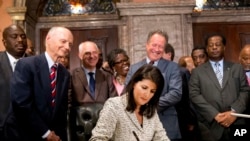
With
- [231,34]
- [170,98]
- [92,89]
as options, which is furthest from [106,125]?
[231,34]

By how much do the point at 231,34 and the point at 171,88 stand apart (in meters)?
4.10

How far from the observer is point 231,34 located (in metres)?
7.23

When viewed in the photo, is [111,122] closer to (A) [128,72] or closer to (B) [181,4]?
(A) [128,72]

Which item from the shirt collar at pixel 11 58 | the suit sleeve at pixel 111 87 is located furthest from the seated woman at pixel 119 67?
the shirt collar at pixel 11 58

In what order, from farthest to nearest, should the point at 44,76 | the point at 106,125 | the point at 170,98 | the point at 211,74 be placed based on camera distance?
the point at 211,74
the point at 170,98
the point at 44,76
the point at 106,125

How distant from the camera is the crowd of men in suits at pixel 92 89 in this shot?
9.26 feet

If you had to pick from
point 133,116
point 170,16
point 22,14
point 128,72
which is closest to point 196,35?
point 170,16

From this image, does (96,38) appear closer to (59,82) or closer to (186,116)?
(186,116)

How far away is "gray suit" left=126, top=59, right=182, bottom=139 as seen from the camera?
342cm

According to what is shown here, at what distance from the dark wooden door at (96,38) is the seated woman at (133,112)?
474 centimetres

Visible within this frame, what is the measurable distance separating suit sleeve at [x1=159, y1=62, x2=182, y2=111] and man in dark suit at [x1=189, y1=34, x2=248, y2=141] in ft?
1.52

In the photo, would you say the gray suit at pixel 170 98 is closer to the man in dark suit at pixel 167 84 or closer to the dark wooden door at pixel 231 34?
the man in dark suit at pixel 167 84

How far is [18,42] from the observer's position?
3.50 meters

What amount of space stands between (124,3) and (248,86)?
9.32 feet
